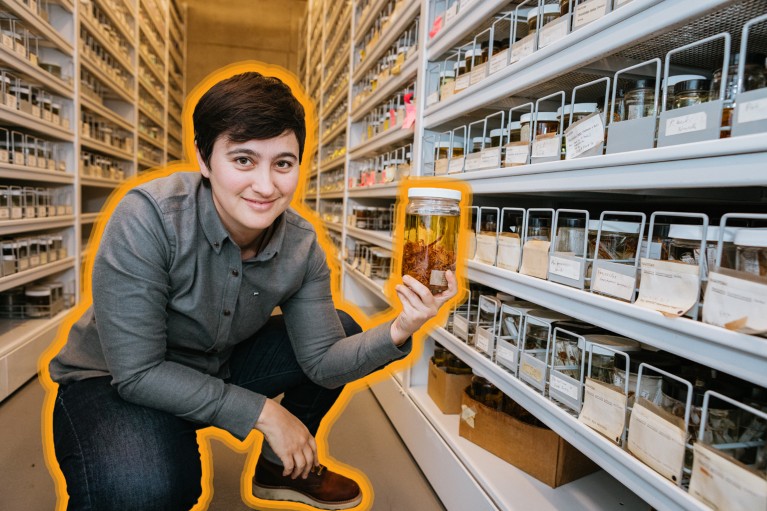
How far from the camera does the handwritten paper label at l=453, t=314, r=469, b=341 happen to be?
1562 mm

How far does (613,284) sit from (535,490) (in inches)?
27.0

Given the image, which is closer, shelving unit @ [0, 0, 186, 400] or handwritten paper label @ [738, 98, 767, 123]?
handwritten paper label @ [738, 98, 767, 123]

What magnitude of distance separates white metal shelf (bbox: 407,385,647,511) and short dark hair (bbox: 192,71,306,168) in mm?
1011

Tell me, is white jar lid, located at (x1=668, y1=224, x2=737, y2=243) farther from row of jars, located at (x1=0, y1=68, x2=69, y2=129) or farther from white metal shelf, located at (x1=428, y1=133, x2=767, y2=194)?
row of jars, located at (x1=0, y1=68, x2=69, y2=129)

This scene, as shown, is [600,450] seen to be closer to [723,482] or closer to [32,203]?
[723,482]

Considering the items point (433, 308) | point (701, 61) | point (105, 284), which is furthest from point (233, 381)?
point (701, 61)

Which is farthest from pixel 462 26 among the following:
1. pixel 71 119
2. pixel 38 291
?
pixel 71 119

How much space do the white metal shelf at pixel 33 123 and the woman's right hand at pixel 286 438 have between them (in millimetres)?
2040

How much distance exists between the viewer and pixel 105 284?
1038 millimetres

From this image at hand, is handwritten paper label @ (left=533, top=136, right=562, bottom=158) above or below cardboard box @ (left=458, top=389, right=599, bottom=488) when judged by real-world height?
above

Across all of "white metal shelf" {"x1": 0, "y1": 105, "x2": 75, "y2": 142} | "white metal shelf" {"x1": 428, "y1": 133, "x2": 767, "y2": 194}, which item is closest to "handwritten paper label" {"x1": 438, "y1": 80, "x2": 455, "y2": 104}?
"white metal shelf" {"x1": 428, "y1": 133, "x2": 767, "y2": 194}

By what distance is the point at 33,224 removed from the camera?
2645 millimetres

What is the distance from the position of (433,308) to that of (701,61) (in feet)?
2.60

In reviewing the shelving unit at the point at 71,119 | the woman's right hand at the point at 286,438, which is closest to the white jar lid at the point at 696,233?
the woman's right hand at the point at 286,438
